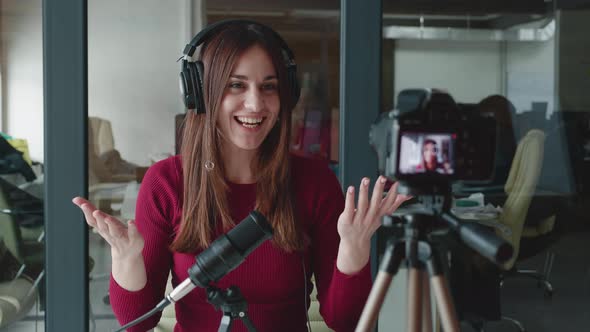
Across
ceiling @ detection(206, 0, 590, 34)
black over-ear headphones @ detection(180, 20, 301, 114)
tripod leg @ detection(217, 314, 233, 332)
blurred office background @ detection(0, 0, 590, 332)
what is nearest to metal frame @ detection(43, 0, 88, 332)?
blurred office background @ detection(0, 0, 590, 332)

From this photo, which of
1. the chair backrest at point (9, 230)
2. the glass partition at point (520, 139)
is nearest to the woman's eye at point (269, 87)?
the glass partition at point (520, 139)

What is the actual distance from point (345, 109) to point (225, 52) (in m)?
0.74

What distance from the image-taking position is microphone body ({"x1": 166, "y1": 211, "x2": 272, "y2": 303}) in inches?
38.6

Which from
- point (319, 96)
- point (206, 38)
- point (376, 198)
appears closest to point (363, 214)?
point (376, 198)

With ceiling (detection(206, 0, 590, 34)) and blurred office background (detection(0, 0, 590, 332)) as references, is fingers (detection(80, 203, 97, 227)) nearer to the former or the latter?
blurred office background (detection(0, 0, 590, 332))

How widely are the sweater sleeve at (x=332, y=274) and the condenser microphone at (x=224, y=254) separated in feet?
1.44

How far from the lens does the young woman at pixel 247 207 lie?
1393 mm

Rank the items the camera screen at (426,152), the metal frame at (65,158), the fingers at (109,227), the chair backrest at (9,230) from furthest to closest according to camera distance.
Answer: the chair backrest at (9,230), the metal frame at (65,158), the fingers at (109,227), the camera screen at (426,152)

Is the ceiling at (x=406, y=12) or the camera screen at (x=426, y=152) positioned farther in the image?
the ceiling at (x=406, y=12)

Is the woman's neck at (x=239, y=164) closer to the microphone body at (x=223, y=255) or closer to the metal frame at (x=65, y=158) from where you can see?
the microphone body at (x=223, y=255)

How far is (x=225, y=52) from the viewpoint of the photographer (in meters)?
1.40

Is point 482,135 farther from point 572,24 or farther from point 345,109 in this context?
point 572,24

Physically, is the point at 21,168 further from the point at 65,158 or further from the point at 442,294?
the point at 442,294

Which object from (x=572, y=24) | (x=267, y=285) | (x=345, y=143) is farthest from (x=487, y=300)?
(x=267, y=285)
